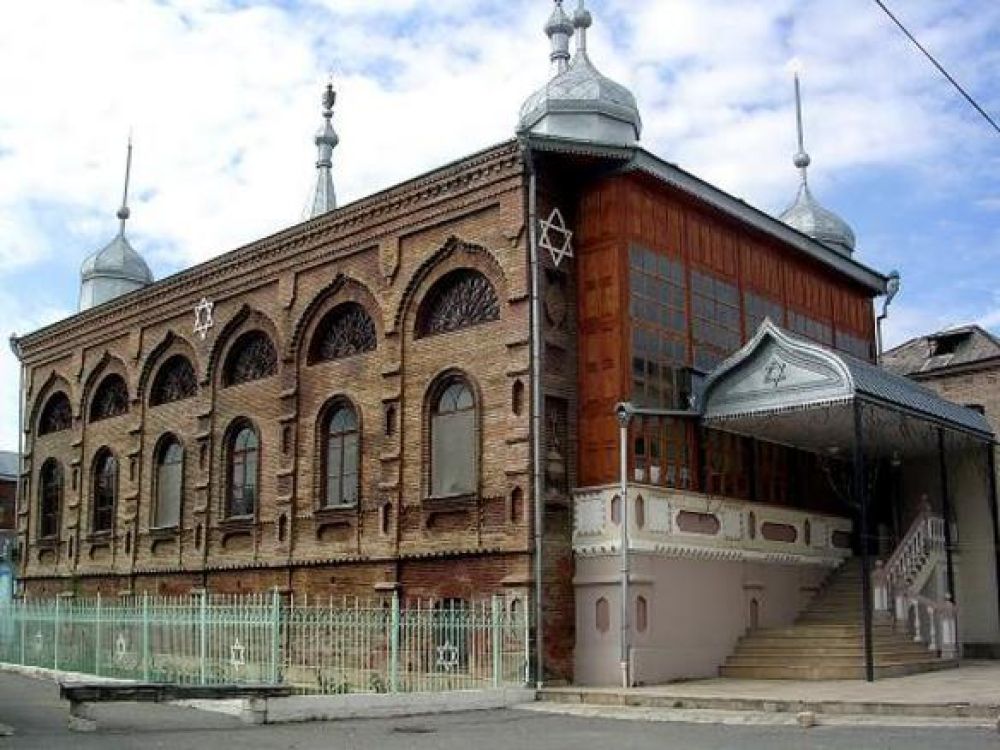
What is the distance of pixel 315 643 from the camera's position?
19.6m

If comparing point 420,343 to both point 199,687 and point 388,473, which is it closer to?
point 388,473

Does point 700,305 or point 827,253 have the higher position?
point 827,253

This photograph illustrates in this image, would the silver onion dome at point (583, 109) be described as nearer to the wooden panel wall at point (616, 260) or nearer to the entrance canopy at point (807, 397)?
the wooden panel wall at point (616, 260)

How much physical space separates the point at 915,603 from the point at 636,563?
17.9 ft

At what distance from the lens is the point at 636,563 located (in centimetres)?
1755

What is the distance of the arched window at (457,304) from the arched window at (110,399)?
10.7 meters

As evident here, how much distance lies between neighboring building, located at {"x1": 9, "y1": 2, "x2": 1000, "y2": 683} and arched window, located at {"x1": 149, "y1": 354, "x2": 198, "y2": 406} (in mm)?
485

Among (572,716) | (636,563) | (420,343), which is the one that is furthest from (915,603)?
(420,343)

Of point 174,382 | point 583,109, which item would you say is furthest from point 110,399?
point 583,109

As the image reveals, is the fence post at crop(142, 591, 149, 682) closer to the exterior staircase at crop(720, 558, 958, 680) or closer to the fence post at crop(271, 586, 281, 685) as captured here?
the fence post at crop(271, 586, 281, 685)

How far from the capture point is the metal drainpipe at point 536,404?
682 inches

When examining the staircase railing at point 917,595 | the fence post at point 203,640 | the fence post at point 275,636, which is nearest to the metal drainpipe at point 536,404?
the fence post at point 275,636

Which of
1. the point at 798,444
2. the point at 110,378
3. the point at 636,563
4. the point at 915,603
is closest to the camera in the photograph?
the point at 636,563

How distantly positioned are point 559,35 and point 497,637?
35.2 ft
